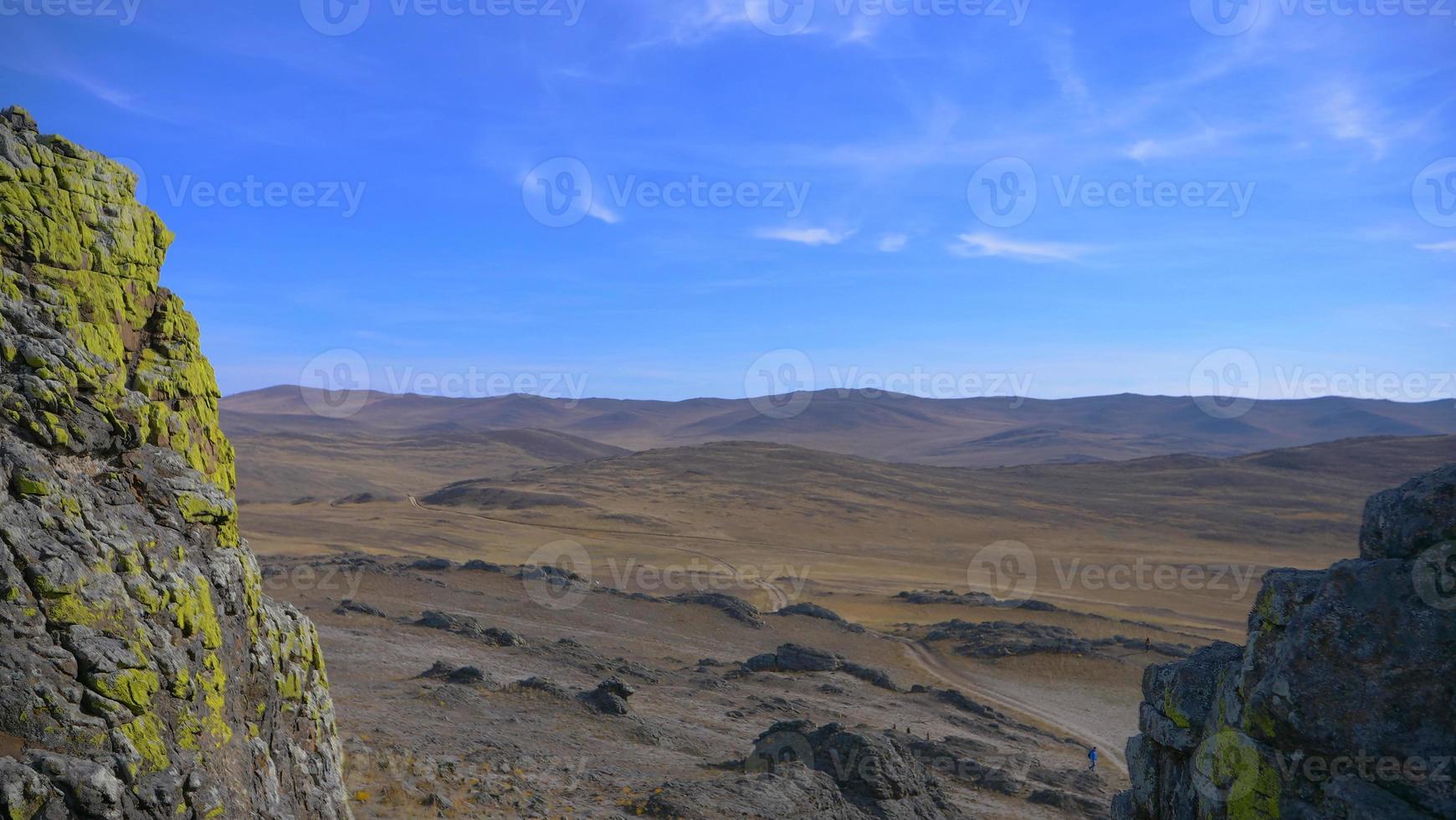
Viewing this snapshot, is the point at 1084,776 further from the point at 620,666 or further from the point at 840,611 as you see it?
the point at 840,611

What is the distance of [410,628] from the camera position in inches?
990

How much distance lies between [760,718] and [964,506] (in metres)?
68.2

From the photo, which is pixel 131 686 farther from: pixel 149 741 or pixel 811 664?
pixel 811 664

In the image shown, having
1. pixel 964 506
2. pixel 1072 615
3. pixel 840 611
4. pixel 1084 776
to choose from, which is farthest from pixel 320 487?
pixel 1084 776

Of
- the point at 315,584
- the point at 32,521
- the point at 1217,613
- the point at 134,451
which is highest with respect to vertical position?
the point at 134,451

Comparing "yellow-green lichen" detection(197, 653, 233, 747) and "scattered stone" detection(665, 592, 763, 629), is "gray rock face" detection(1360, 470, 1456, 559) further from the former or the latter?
"scattered stone" detection(665, 592, 763, 629)

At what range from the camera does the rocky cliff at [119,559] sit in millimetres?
6035

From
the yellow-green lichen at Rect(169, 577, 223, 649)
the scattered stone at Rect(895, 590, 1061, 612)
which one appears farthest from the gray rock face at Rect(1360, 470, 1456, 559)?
the scattered stone at Rect(895, 590, 1061, 612)

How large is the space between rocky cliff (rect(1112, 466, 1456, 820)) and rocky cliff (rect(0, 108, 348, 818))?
7.92m

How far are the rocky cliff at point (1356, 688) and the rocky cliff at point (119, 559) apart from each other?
792cm

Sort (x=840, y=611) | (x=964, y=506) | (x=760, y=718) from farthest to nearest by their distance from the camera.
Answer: (x=964, y=506), (x=840, y=611), (x=760, y=718)

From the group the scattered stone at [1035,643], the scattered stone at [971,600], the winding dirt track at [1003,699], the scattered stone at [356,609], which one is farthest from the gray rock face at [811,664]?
the scattered stone at [971,600]

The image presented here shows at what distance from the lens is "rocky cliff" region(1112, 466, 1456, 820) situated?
604 centimetres

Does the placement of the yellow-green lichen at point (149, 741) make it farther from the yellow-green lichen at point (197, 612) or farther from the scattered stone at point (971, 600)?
the scattered stone at point (971, 600)
